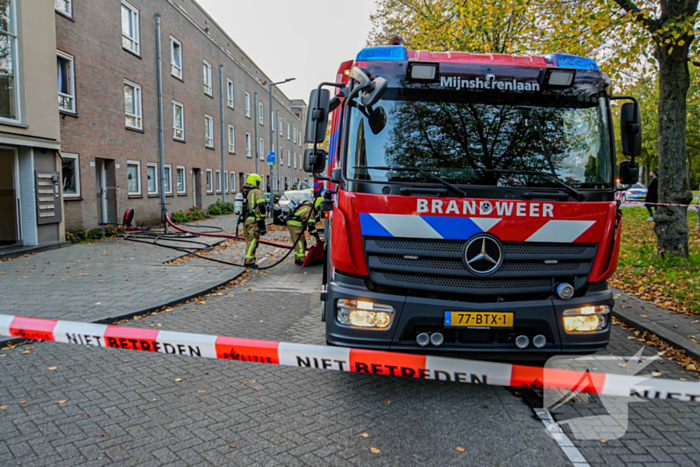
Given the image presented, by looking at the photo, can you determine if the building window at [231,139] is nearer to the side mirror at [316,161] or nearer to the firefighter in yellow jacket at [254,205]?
the firefighter in yellow jacket at [254,205]

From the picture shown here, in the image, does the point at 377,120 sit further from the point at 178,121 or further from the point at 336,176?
the point at 178,121

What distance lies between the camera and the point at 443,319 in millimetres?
3602

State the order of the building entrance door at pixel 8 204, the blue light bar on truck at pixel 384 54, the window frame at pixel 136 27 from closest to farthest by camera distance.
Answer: the blue light bar on truck at pixel 384 54
the building entrance door at pixel 8 204
the window frame at pixel 136 27

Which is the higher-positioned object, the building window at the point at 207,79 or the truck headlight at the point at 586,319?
the building window at the point at 207,79

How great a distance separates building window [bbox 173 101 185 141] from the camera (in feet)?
75.5

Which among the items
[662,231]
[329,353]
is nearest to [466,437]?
[329,353]

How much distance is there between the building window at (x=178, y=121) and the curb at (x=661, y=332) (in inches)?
827

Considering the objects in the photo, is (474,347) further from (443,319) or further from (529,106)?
(529,106)

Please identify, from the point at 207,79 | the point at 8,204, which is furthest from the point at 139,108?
the point at 207,79

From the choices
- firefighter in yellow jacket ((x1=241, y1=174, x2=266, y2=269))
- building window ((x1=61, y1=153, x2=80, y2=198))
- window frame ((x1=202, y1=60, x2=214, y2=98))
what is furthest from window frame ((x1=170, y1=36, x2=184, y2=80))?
firefighter in yellow jacket ((x1=241, y1=174, x2=266, y2=269))

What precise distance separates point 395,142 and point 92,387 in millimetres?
3287

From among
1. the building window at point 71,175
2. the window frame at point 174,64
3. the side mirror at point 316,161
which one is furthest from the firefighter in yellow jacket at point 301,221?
the window frame at point 174,64

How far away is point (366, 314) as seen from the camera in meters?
3.63

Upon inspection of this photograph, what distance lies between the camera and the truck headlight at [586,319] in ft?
12.1
